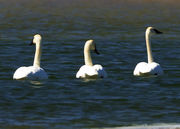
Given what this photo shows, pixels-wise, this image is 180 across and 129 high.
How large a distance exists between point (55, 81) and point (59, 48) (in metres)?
6.21

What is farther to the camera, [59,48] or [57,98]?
[59,48]

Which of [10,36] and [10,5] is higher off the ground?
[10,5]

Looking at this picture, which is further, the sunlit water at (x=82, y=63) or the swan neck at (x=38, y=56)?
the swan neck at (x=38, y=56)

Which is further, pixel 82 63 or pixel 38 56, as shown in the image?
pixel 82 63

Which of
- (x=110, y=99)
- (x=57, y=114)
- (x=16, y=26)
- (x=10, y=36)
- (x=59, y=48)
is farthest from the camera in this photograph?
(x=16, y=26)

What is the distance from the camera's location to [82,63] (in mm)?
21781

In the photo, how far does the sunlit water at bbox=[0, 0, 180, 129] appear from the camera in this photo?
1418cm

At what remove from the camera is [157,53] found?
23406mm

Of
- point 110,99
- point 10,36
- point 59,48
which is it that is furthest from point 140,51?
point 110,99

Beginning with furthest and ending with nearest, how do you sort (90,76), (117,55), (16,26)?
(16,26), (117,55), (90,76)

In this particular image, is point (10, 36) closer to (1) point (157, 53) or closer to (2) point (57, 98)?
(1) point (157, 53)

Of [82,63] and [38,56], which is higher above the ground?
[82,63]

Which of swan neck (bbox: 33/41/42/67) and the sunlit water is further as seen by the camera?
swan neck (bbox: 33/41/42/67)

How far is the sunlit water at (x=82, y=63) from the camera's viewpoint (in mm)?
14180
